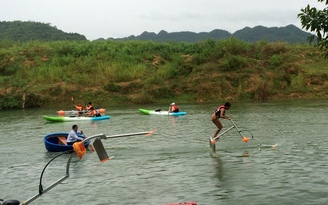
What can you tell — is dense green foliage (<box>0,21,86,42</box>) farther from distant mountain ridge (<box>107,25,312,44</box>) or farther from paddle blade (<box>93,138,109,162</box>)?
paddle blade (<box>93,138,109,162</box>)

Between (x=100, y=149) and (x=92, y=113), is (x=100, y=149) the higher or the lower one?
the higher one

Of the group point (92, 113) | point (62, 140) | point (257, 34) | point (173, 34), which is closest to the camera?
point (62, 140)

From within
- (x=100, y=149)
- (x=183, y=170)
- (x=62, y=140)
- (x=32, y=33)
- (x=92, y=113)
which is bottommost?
(x=183, y=170)

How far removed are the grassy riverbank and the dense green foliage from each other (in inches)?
1286

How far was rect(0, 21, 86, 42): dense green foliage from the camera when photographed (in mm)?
94750

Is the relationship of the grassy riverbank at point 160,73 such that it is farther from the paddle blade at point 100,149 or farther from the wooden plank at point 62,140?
the paddle blade at point 100,149

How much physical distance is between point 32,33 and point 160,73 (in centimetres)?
5288

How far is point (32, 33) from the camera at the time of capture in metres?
96.4

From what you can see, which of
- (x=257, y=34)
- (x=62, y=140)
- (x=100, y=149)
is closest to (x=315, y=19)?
(x=100, y=149)

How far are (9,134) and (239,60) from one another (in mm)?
33751

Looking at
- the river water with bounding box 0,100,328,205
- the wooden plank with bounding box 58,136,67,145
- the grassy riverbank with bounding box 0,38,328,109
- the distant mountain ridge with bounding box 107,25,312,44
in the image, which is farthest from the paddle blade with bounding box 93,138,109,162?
the distant mountain ridge with bounding box 107,25,312,44

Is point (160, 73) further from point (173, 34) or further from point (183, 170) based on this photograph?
point (173, 34)

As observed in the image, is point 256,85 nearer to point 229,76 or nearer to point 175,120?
point 229,76

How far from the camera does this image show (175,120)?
99.8 ft
